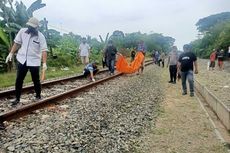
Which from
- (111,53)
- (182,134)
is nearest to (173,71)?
(111,53)

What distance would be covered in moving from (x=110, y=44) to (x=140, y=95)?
7544mm

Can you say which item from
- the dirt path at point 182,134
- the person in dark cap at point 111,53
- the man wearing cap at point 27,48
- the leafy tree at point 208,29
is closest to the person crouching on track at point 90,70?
the person in dark cap at point 111,53

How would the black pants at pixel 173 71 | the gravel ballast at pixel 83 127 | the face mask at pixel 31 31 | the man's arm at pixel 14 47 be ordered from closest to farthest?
the gravel ballast at pixel 83 127, the face mask at pixel 31 31, the man's arm at pixel 14 47, the black pants at pixel 173 71

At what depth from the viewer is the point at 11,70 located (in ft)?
57.4

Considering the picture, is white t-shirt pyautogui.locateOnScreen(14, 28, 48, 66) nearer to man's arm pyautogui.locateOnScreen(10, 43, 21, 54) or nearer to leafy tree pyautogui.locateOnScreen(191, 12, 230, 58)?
man's arm pyautogui.locateOnScreen(10, 43, 21, 54)

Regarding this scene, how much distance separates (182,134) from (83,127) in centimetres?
169

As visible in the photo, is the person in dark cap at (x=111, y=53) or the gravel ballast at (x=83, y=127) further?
the person in dark cap at (x=111, y=53)

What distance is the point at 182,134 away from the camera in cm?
634

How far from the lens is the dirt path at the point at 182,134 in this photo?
554 cm

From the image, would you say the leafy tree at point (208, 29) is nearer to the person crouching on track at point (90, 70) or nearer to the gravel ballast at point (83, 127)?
the person crouching on track at point (90, 70)

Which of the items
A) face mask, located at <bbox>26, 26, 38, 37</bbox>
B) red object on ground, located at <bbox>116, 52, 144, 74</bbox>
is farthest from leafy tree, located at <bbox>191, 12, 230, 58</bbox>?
face mask, located at <bbox>26, 26, 38, 37</bbox>

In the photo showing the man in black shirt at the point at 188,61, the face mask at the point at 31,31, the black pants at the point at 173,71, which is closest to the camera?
the face mask at the point at 31,31

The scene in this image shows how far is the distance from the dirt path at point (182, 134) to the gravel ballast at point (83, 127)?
0.23 m

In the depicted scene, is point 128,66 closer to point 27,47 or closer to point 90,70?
point 90,70
